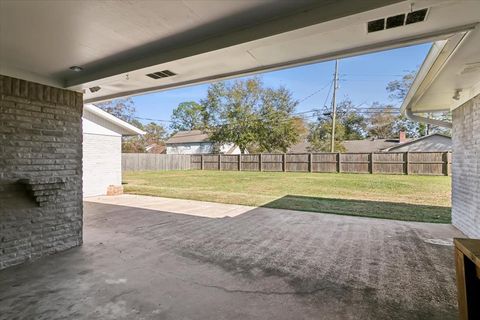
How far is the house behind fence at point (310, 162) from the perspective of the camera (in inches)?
519

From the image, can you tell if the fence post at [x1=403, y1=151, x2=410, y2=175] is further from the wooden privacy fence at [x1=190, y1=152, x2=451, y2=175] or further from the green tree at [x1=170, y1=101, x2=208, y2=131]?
the green tree at [x1=170, y1=101, x2=208, y2=131]

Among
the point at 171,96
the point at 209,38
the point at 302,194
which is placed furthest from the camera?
the point at 171,96

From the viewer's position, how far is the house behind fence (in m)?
13.2

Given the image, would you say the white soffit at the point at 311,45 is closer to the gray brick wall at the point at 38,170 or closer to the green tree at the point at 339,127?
the gray brick wall at the point at 38,170

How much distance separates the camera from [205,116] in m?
26.4

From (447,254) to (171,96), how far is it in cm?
3331

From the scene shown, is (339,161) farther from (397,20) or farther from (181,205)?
(397,20)

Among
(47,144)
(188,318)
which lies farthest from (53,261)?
(188,318)

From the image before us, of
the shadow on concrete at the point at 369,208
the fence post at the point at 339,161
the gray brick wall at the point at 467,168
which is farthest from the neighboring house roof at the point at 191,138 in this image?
the gray brick wall at the point at 467,168

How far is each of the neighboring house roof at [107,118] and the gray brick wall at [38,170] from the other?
4947 mm

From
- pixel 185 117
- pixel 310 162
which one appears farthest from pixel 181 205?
pixel 185 117

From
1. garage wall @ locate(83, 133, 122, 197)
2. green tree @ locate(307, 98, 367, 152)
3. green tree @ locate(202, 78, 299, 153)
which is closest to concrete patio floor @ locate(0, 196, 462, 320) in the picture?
garage wall @ locate(83, 133, 122, 197)

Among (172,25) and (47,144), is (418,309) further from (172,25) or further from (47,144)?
(47,144)

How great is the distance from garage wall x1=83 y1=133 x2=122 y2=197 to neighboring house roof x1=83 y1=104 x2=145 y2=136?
37 centimetres
